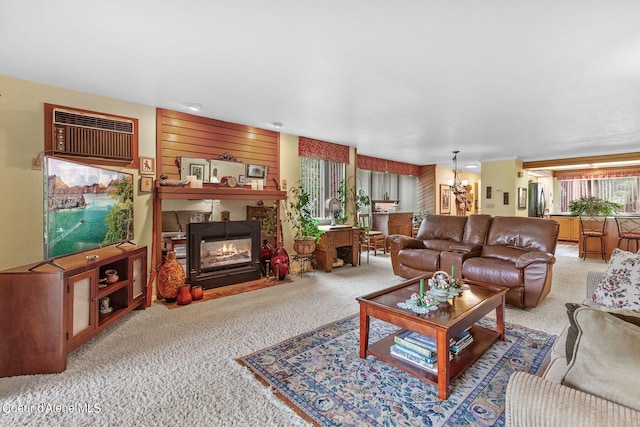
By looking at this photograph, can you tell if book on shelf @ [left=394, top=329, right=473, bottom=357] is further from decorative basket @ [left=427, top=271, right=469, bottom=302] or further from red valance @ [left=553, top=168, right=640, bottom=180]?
red valance @ [left=553, top=168, right=640, bottom=180]

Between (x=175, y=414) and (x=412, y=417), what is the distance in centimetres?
130

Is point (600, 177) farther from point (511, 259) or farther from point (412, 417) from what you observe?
point (412, 417)

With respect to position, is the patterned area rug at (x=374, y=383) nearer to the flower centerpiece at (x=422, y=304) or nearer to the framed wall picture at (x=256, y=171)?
the flower centerpiece at (x=422, y=304)

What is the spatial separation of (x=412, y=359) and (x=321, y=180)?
4.34 m

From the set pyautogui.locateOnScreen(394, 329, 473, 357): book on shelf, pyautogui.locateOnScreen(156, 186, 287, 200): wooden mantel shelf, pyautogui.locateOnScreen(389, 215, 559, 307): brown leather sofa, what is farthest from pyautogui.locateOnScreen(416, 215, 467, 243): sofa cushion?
pyautogui.locateOnScreen(394, 329, 473, 357): book on shelf

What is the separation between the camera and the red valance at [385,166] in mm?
7192

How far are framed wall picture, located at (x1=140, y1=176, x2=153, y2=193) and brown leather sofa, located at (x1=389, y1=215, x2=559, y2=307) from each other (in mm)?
3387

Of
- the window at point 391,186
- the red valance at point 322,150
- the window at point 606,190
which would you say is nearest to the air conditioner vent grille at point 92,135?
the red valance at point 322,150

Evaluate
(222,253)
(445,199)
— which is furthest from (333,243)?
(445,199)

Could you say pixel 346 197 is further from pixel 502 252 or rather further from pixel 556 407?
pixel 556 407

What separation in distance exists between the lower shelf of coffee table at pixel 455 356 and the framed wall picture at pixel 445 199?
6.93 metres

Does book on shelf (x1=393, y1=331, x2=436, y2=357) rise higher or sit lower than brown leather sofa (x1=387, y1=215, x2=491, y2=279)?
lower

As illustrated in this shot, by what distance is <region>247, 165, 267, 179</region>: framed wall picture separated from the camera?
4.59 m

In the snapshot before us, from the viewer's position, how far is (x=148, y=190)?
3.70 metres
